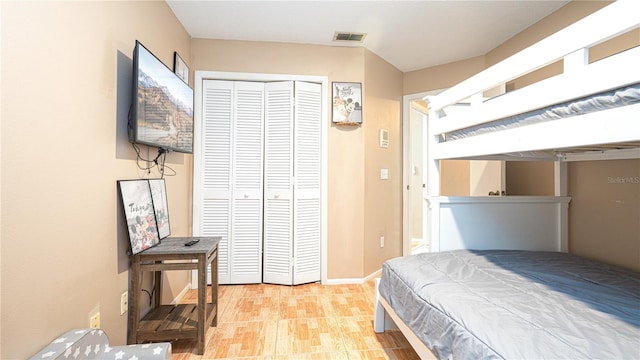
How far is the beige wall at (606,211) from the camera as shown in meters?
1.81

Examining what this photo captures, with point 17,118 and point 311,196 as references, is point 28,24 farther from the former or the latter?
point 311,196

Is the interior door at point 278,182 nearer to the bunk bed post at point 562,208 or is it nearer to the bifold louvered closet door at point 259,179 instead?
the bifold louvered closet door at point 259,179

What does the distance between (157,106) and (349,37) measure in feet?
6.20

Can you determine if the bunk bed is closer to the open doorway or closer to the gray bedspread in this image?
the gray bedspread

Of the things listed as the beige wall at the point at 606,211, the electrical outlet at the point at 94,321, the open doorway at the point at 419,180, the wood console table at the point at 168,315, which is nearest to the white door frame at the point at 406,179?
the open doorway at the point at 419,180

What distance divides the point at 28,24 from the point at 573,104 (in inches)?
78.7

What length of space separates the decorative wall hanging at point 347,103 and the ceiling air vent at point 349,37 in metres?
0.41

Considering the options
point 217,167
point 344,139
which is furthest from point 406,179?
point 217,167

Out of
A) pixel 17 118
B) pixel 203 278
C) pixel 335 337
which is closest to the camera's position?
pixel 17 118

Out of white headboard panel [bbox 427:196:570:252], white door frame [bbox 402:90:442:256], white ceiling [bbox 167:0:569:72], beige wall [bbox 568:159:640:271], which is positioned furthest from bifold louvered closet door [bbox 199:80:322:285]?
beige wall [bbox 568:159:640:271]

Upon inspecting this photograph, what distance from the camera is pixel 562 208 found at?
7.09 feet

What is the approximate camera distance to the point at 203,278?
1792 mm

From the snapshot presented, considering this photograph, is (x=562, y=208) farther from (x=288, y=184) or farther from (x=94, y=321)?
(x=94, y=321)

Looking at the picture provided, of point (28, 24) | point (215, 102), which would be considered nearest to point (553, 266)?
point (28, 24)
